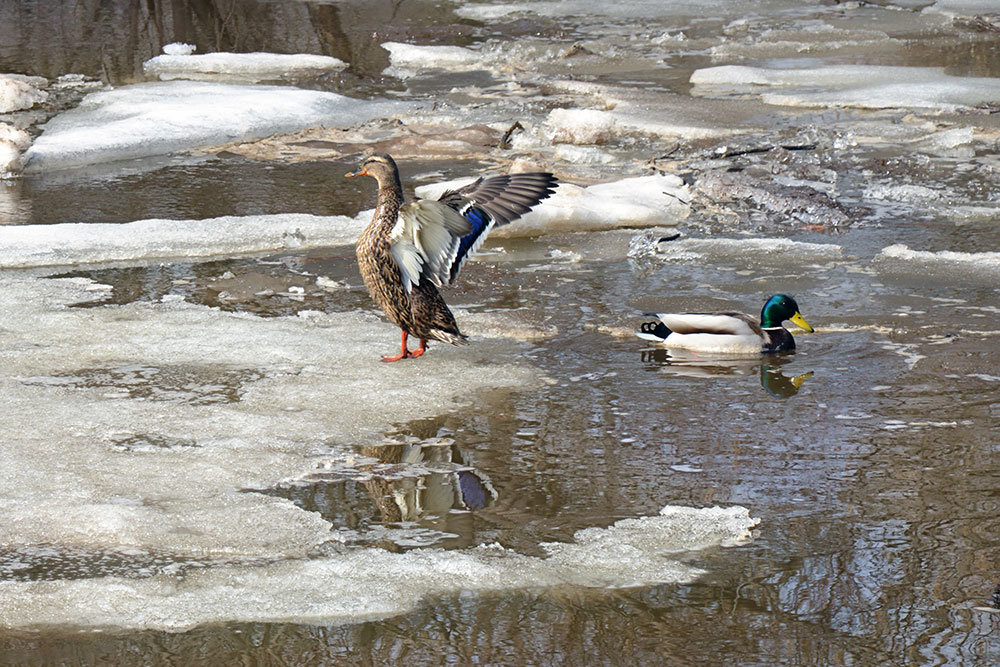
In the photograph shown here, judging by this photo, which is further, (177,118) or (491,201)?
(177,118)

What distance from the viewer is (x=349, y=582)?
136 inches

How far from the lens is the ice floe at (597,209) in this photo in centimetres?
771

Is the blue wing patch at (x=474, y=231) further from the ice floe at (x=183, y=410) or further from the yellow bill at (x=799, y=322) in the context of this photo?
the yellow bill at (x=799, y=322)

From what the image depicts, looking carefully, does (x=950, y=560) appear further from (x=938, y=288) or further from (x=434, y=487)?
(x=938, y=288)

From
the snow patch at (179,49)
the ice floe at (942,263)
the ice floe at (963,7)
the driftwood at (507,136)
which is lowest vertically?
the ice floe at (942,263)

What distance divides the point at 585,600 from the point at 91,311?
3625mm

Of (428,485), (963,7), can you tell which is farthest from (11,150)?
(963,7)

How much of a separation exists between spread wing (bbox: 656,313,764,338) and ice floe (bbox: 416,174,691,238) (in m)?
2.19

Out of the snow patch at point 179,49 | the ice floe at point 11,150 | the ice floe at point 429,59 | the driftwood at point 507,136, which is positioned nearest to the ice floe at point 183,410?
the ice floe at point 11,150

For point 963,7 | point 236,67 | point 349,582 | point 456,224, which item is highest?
point 963,7

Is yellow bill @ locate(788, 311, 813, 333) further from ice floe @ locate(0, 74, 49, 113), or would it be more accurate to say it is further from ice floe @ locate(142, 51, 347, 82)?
ice floe @ locate(142, 51, 347, 82)

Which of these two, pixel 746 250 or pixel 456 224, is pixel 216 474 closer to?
pixel 456 224

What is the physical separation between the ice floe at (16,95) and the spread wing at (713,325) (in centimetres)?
795

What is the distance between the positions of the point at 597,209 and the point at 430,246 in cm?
252
